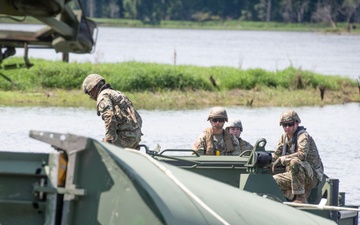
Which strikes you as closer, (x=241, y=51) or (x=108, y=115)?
(x=108, y=115)

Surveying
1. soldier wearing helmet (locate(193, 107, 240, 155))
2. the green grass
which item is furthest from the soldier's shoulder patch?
the green grass

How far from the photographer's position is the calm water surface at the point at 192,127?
2320 centimetres

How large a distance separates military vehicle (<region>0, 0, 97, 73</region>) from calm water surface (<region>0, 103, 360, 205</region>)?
11.8 m

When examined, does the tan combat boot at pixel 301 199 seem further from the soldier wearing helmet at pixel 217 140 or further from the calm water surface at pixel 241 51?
the calm water surface at pixel 241 51

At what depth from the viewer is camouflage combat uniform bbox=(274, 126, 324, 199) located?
11906mm

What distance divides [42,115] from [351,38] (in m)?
69.4

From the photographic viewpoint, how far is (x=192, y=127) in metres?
27.2

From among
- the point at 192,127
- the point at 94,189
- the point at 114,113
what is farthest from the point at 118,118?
the point at 192,127

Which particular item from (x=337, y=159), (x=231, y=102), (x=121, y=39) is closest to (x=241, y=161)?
(x=337, y=159)

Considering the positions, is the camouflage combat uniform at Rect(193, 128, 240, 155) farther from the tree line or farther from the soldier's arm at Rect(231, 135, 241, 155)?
the tree line

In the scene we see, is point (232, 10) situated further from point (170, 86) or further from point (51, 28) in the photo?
point (51, 28)

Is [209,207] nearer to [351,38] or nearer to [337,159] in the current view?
[337,159]

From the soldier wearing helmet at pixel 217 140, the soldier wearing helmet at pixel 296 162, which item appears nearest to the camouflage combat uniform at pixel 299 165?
the soldier wearing helmet at pixel 296 162

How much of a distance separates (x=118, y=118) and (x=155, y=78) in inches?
767
